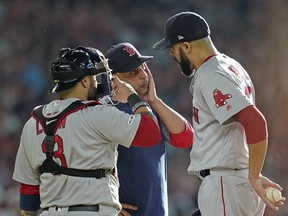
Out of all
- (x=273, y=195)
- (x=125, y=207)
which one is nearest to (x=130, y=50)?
(x=125, y=207)

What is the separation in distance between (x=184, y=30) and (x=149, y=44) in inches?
275

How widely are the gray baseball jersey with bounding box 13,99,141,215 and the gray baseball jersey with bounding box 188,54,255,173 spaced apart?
422 mm

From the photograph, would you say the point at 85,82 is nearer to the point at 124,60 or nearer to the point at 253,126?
the point at 124,60

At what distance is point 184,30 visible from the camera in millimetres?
5953

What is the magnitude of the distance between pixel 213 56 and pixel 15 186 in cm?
565

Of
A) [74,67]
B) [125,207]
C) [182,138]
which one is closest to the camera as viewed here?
[74,67]

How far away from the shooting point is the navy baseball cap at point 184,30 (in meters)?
5.93

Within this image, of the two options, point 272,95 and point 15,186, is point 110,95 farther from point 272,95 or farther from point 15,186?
point 272,95

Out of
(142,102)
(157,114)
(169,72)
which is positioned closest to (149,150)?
(157,114)

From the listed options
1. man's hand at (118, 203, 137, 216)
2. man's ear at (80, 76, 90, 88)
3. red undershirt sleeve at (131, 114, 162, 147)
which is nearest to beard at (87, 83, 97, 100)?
man's ear at (80, 76, 90, 88)

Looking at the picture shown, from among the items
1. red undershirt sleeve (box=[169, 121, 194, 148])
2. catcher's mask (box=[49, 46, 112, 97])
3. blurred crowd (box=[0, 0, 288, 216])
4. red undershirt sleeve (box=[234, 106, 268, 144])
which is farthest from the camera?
blurred crowd (box=[0, 0, 288, 216])

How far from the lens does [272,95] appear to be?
12.7 meters

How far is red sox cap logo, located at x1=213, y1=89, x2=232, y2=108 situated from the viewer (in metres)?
5.62

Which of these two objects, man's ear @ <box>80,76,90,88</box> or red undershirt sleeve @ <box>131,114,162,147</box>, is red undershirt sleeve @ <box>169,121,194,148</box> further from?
man's ear @ <box>80,76,90,88</box>
